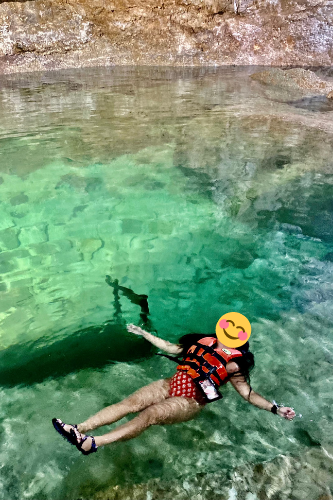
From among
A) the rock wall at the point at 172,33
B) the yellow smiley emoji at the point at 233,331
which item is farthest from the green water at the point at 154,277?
the rock wall at the point at 172,33

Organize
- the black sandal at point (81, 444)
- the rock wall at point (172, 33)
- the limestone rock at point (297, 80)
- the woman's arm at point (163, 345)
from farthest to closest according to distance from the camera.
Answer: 1. the rock wall at point (172, 33)
2. the limestone rock at point (297, 80)
3. the woman's arm at point (163, 345)
4. the black sandal at point (81, 444)

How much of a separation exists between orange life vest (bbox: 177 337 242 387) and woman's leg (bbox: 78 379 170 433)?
22 cm

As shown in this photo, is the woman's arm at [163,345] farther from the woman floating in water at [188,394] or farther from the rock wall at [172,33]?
the rock wall at [172,33]

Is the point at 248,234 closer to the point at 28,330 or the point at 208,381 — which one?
the point at 208,381

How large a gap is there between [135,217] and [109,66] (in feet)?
46.4

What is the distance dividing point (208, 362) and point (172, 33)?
17803mm

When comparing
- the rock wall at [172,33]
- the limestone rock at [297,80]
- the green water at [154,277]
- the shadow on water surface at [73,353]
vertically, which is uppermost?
the rock wall at [172,33]

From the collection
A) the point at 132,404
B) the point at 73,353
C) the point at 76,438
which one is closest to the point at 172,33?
the point at 73,353

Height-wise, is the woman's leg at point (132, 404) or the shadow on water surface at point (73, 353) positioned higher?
the woman's leg at point (132, 404)

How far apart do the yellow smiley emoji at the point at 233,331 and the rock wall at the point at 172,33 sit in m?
16.7

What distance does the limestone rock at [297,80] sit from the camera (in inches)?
481

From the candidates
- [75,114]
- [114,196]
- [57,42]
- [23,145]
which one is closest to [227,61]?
[57,42]

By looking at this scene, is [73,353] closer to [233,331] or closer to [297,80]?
[233,331]

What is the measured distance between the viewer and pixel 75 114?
916 cm
